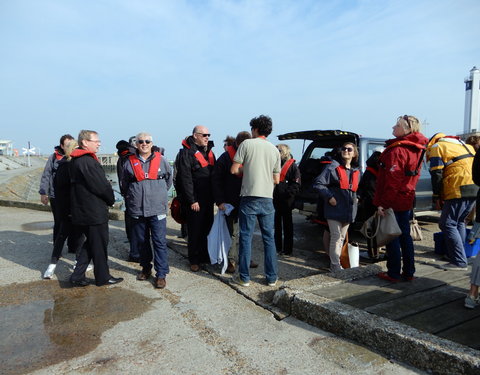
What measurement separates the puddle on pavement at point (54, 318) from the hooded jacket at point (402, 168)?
2.74 metres

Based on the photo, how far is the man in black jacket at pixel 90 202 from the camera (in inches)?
156

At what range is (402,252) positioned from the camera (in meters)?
3.86

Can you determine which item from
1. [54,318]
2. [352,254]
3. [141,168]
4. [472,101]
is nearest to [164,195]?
[141,168]

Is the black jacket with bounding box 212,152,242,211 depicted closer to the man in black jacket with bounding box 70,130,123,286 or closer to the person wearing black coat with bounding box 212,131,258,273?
the person wearing black coat with bounding box 212,131,258,273

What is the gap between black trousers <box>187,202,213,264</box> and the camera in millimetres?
4699

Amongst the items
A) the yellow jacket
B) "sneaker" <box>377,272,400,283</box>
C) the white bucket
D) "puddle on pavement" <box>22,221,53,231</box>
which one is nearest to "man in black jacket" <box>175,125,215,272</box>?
the white bucket

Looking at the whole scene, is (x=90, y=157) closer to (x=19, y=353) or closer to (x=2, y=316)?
(x=2, y=316)

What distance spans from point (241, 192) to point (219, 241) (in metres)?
0.87

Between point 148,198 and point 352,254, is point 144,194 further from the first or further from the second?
point 352,254

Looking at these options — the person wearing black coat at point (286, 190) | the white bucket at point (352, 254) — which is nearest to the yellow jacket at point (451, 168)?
the white bucket at point (352, 254)

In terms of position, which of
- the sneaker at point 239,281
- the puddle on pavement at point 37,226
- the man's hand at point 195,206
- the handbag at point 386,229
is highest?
the man's hand at point 195,206

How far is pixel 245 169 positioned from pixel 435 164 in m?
2.40

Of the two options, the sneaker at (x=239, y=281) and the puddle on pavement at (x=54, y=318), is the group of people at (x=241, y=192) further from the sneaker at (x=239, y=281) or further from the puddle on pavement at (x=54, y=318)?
the puddle on pavement at (x=54, y=318)

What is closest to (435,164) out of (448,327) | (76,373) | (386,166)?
(386,166)
